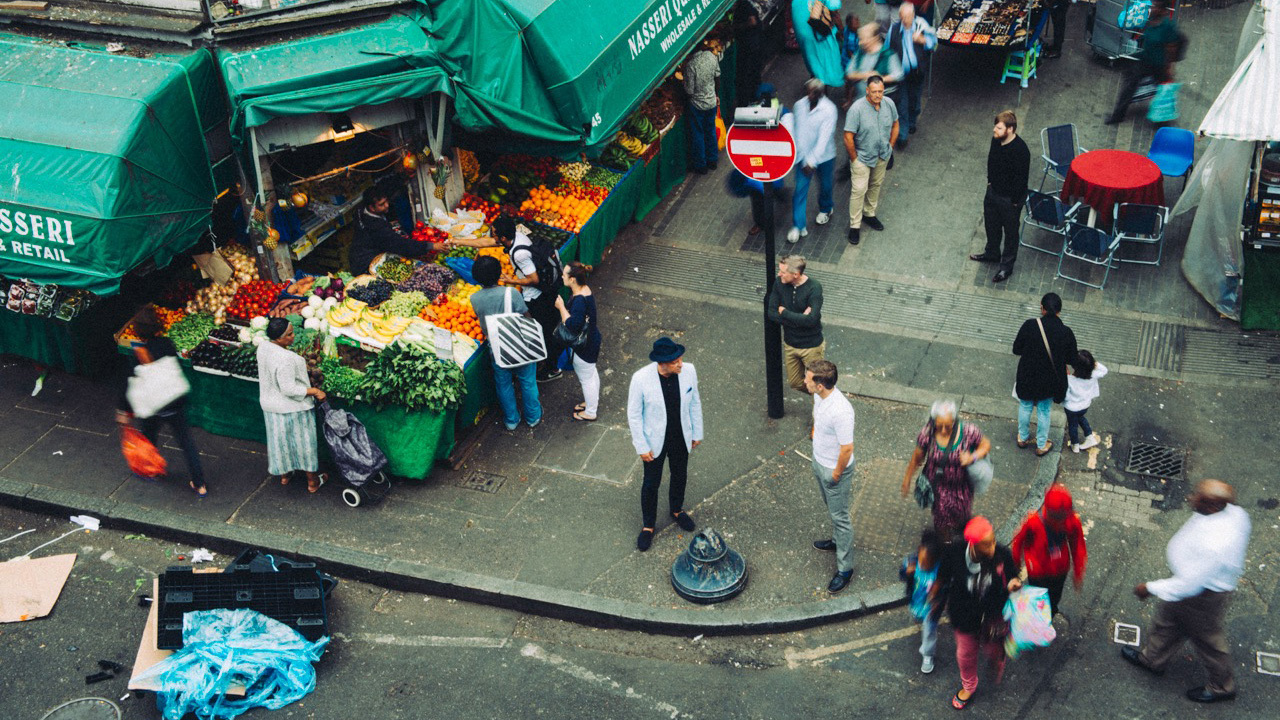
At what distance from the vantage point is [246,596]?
320 inches

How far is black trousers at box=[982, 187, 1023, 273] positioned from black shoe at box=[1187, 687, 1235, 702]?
18.3 feet

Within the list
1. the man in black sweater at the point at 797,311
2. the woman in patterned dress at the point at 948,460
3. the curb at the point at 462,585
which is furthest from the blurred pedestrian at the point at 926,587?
the man in black sweater at the point at 797,311

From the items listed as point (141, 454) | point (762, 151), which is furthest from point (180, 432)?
point (762, 151)

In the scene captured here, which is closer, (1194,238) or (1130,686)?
(1130,686)

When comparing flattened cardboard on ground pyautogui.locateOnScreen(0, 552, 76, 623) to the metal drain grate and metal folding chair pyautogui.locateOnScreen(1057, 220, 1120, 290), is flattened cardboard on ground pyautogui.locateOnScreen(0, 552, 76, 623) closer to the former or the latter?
the metal drain grate

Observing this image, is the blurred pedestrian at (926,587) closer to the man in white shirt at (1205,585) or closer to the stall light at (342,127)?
the man in white shirt at (1205,585)

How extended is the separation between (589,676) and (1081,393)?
193 inches

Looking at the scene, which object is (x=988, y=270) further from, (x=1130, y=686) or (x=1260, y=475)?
(x=1130, y=686)

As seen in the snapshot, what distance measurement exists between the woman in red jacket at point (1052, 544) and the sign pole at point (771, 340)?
10.3 ft

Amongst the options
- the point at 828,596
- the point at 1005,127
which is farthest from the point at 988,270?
the point at 828,596

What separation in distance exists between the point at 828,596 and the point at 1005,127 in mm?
5547

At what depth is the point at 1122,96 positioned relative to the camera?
14.5 metres

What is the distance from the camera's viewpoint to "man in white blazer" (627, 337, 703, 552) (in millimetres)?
8312

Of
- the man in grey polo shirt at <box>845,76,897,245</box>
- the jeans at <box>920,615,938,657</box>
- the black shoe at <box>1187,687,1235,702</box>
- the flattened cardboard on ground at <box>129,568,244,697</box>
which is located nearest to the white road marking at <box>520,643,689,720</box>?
the jeans at <box>920,615,938,657</box>
